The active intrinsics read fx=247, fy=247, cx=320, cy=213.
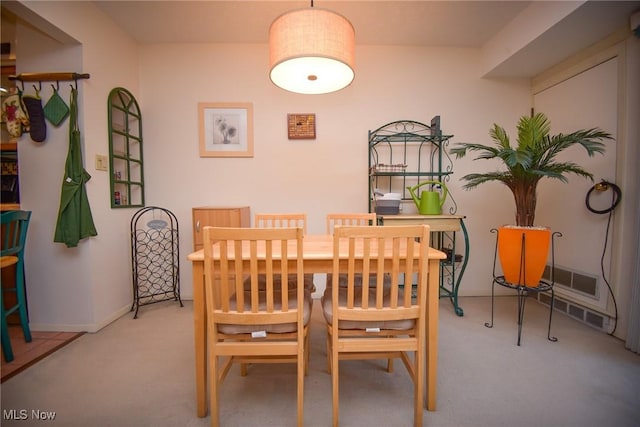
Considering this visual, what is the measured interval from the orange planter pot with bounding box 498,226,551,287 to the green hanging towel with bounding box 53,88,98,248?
328 cm

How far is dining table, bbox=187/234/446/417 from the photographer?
4.02 ft

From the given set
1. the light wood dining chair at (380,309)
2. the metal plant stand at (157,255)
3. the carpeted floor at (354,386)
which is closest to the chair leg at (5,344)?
the carpeted floor at (354,386)

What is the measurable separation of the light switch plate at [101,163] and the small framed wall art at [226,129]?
0.80 m

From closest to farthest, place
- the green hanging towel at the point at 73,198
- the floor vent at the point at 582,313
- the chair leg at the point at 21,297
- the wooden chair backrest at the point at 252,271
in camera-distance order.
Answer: the wooden chair backrest at the point at 252,271, the chair leg at the point at 21,297, the green hanging towel at the point at 73,198, the floor vent at the point at 582,313

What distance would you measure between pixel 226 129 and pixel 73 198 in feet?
4.64

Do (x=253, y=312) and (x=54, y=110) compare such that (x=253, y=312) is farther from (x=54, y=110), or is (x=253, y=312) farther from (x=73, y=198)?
(x=54, y=110)

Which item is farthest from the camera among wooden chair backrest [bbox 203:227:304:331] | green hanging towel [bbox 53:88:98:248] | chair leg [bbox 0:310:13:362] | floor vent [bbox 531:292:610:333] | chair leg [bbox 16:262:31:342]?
floor vent [bbox 531:292:610:333]

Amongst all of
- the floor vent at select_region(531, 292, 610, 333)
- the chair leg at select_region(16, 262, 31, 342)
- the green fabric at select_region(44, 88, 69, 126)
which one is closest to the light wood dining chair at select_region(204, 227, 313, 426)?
the chair leg at select_region(16, 262, 31, 342)

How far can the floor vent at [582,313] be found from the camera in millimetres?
2004

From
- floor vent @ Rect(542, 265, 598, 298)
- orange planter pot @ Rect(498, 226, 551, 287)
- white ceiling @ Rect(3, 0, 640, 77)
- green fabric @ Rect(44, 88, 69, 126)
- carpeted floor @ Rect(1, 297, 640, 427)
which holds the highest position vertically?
white ceiling @ Rect(3, 0, 640, 77)

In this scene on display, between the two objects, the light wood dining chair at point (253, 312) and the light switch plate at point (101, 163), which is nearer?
the light wood dining chair at point (253, 312)

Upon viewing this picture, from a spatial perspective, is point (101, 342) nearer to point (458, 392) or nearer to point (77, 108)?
point (77, 108)

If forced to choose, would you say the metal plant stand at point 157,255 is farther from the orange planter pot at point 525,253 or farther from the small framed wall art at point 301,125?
the orange planter pot at point 525,253

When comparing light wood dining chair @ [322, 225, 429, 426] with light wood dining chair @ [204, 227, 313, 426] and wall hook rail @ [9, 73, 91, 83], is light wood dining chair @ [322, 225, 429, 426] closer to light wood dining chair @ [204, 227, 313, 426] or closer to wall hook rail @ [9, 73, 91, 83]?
light wood dining chair @ [204, 227, 313, 426]
